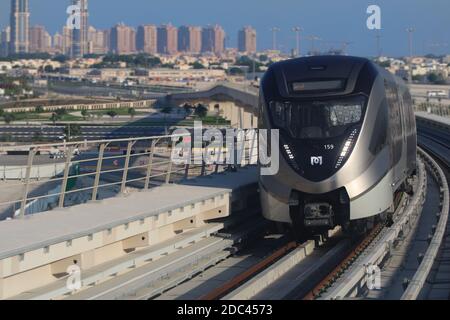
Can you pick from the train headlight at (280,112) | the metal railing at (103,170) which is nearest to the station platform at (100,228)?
the metal railing at (103,170)

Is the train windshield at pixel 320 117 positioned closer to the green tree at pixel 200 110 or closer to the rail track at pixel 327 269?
the rail track at pixel 327 269

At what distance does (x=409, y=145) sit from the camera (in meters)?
21.3

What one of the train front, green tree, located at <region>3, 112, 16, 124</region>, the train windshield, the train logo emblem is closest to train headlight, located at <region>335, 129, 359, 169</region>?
the train front

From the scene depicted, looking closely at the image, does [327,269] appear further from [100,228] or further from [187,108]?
[187,108]

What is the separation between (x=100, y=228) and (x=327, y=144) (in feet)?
14.7

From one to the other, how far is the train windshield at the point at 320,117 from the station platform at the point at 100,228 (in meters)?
1.62

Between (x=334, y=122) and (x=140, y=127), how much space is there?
2325 inches

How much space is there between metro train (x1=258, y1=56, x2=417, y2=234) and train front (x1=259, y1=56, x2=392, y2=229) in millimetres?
15

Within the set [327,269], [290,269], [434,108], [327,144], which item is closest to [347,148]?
[327,144]

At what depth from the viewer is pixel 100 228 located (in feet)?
38.7

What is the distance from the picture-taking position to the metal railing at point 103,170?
1268cm
